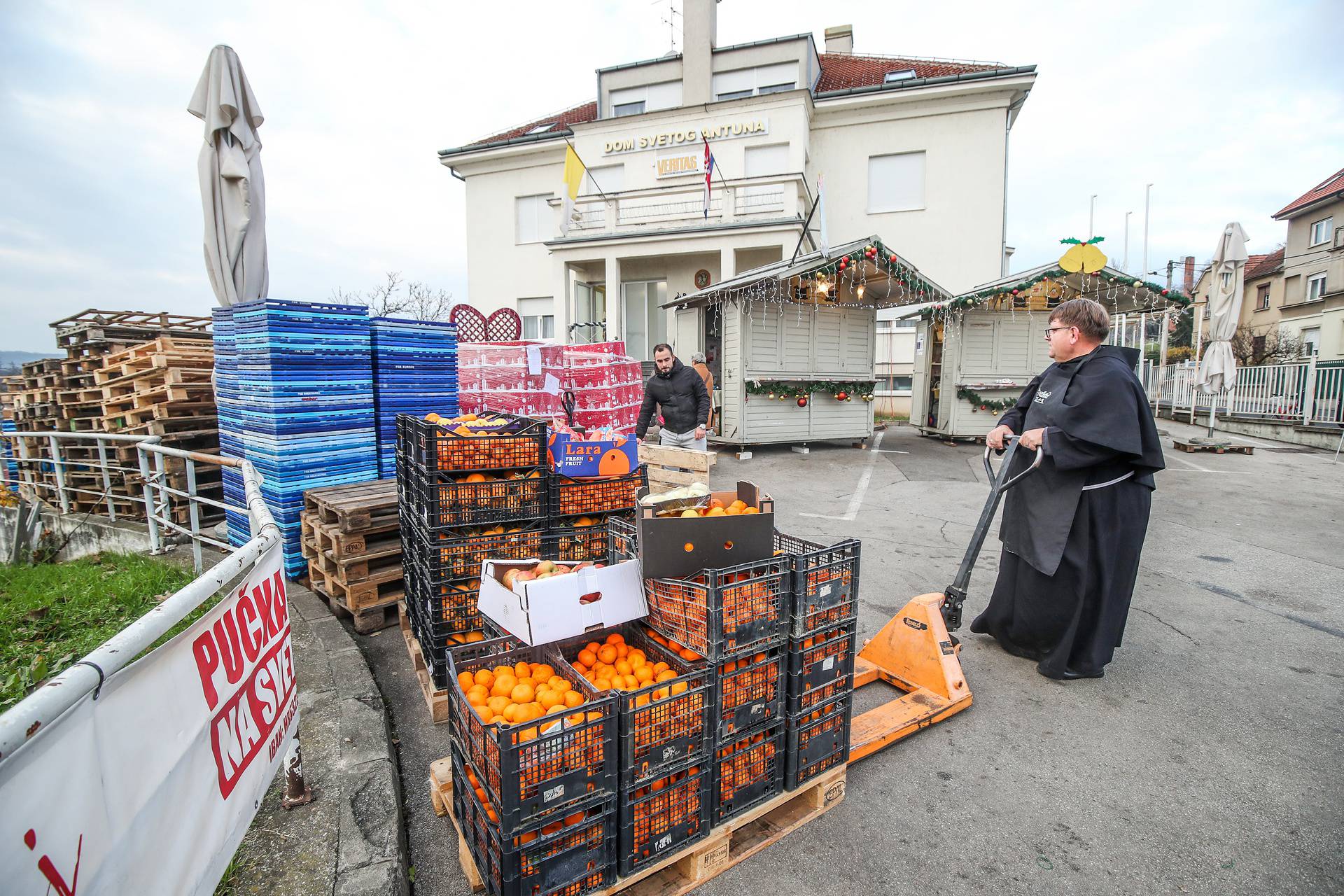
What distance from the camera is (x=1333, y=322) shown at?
2448cm

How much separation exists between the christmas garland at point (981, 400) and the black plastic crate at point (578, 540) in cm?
1180

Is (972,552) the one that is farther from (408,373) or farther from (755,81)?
(755,81)

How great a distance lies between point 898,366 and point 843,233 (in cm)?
588

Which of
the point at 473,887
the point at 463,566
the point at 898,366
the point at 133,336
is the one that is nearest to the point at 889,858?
the point at 473,887

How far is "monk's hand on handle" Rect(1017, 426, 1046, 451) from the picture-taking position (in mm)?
3498

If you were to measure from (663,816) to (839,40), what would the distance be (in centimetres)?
2797

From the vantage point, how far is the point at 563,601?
2.40m

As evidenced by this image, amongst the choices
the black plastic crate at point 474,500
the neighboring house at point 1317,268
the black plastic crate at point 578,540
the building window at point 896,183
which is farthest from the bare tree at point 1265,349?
the black plastic crate at point 474,500

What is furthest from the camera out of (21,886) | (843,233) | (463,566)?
(843,233)

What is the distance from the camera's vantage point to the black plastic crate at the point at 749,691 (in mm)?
2275

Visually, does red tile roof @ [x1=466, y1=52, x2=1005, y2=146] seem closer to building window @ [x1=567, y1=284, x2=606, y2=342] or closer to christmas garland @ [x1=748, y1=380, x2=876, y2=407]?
building window @ [x1=567, y1=284, x2=606, y2=342]

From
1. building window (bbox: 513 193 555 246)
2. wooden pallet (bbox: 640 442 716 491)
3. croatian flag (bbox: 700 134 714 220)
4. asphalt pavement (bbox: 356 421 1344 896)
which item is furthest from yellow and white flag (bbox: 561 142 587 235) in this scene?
asphalt pavement (bbox: 356 421 1344 896)

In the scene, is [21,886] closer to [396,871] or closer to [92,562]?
[396,871]

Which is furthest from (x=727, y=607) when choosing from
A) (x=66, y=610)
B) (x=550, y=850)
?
(x=66, y=610)
